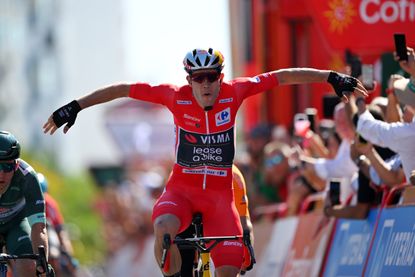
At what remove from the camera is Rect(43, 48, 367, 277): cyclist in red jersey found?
38.4 ft

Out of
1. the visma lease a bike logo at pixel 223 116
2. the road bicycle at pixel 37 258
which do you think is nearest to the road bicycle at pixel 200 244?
the visma lease a bike logo at pixel 223 116

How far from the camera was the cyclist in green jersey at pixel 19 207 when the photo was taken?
12.0 metres

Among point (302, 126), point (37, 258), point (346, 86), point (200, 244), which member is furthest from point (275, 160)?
→ point (37, 258)

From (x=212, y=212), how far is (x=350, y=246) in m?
2.32

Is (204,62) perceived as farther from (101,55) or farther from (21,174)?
(101,55)

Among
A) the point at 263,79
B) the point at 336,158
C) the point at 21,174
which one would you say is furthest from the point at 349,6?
the point at 21,174

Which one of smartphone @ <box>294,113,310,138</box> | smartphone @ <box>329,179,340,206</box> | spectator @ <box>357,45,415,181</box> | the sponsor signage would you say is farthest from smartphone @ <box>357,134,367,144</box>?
smartphone @ <box>294,113,310,138</box>

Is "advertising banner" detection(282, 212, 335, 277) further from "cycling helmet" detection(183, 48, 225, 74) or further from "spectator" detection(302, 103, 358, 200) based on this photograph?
"cycling helmet" detection(183, 48, 225, 74)

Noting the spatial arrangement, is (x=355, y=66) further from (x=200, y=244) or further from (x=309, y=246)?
(x=200, y=244)

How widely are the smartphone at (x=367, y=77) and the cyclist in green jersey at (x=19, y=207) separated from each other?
3314 mm

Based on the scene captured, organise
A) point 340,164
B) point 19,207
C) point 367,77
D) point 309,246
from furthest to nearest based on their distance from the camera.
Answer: point 309,246, point 340,164, point 367,77, point 19,207

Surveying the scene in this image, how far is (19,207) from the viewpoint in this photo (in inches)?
491

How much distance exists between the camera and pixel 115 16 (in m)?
103

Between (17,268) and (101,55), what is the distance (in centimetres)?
9099
